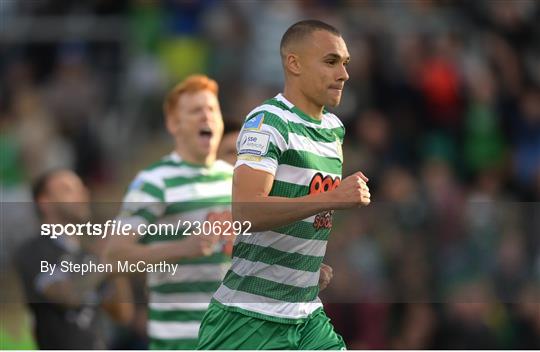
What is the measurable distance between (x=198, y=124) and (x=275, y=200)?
7.60 ft

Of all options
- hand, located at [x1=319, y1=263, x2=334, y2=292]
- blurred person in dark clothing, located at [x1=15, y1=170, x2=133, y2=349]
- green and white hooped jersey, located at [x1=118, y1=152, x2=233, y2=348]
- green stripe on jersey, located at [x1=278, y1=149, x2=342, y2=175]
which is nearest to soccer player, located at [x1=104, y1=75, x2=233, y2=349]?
green and white hooped jersey, located at [x1=118, y1=152, x2=233, y2=348]

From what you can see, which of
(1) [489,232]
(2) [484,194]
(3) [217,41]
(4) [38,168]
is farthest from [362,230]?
(4) [38,168]

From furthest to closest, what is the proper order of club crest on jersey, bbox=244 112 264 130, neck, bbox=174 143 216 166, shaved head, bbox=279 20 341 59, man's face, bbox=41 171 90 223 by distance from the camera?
man's face, bbox=41 171 90 223 < neck, bbox=174 143 216 166 < shaved head, bbox=279 20 341 59 < club crest on jersey, bbox=244 112 264 130

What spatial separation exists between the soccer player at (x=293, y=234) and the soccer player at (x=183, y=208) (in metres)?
1.15

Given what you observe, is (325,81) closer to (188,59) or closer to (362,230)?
(362,230)

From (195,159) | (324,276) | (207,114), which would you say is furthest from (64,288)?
(324,276)

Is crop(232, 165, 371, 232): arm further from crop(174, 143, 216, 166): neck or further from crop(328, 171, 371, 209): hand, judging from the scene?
crop(174, 143, 216, 166): neck

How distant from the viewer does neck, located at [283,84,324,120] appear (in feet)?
20.0

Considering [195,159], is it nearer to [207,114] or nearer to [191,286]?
[207,114]

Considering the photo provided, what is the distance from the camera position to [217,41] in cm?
1395

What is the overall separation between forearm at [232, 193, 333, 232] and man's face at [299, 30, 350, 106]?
63 centimetres

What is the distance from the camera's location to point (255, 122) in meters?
5.89

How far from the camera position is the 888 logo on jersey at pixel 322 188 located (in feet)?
19.5

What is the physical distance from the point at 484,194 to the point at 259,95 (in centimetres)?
246
